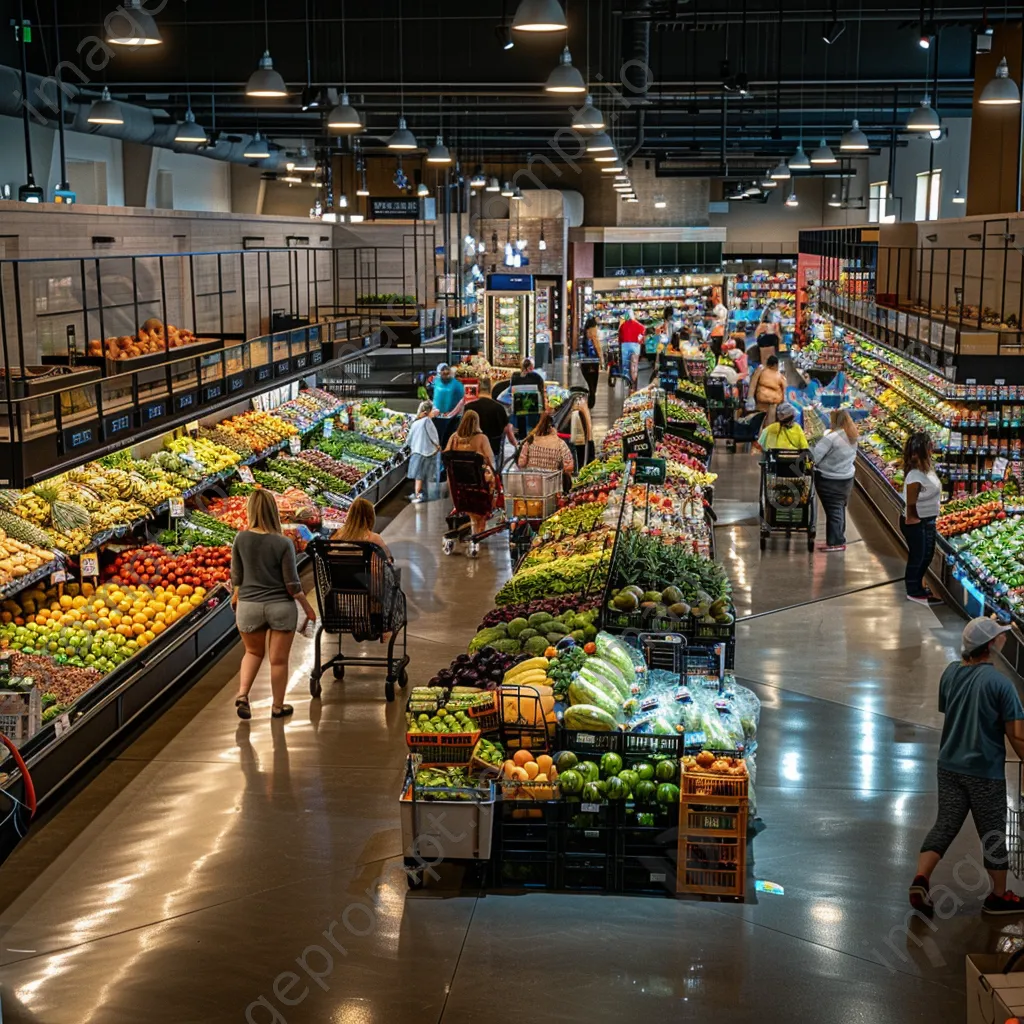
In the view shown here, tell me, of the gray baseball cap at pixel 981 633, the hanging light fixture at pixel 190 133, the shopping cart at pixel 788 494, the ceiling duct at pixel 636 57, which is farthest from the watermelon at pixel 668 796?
the hanging light fixture at pixel 190 133

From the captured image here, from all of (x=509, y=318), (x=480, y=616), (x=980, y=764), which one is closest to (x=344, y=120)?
(x=480, y=616)

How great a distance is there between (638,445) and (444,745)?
611 cm

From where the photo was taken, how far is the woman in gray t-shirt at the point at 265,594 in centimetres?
771

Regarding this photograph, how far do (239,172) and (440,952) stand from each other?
100 ft

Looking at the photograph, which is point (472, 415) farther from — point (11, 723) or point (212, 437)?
point (11, 723)

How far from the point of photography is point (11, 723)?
6.41 meters

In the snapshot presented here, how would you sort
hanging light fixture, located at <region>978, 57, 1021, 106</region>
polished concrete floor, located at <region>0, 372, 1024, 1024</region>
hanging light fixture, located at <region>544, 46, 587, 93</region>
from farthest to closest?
hanging light fixture, located at <region>978, 57, 1021, 106</region>
hanging light fixture, located at <region>544, 46, 587, 93</region>
polished concrete floor, located at <region>0, 372, 1024, 1024</region>

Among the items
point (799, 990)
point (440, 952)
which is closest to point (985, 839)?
point (799, 990)

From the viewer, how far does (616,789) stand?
5637 mm

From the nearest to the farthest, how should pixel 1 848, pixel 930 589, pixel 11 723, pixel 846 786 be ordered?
pixel 1 848
pixel 11 723
pixel 846 786
pixel 930 589

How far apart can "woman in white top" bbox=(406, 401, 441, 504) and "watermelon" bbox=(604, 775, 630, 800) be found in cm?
957

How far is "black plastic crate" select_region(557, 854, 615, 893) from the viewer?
5684 mm

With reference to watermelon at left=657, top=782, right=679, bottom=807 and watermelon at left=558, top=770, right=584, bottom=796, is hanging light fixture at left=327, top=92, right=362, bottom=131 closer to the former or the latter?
watermelon at left=558, top=770, right=584, bottom=796

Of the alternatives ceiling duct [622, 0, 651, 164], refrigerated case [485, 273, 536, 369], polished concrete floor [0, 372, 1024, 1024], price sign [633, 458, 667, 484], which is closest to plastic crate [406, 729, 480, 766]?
polished concrete floor [0, 372, 1024, 1024]
